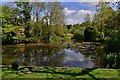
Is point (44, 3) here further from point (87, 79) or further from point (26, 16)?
point (87, 79)

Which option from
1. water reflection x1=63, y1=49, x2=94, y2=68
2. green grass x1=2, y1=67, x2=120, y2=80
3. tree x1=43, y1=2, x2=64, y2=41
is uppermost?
tree x1=43, y1=2, x2=64, y2=41

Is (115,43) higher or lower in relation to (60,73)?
higher

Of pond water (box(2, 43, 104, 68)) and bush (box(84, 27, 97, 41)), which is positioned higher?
bush (box(84, 27, 97, 41))

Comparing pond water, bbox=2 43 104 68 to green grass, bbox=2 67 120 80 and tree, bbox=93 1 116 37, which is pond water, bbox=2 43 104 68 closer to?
green grass, bbox=2 67 120 80

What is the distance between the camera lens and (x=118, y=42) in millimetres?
11711

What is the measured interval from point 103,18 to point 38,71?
1597 cm

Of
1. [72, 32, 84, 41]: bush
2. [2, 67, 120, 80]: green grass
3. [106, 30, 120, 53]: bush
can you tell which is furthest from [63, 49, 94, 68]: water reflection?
[72, 32, 84, 41]: bush

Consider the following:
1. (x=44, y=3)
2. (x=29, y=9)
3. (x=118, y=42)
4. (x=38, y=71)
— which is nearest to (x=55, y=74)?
(x=38, y=71)

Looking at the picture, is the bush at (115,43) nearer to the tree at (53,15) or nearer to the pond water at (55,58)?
the pond water at (55,58)

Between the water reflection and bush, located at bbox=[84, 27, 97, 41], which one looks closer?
the water reflection

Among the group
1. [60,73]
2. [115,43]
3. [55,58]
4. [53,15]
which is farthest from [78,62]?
[53,15]

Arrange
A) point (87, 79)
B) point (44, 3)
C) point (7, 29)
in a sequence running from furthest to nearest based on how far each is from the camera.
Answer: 1. point (44, 3)
2. point (7, 29)
3. point (87, 79)

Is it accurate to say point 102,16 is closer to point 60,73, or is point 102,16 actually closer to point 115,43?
point 115,43

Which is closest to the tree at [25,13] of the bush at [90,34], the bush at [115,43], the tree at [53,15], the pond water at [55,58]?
the tree at [53,15]
